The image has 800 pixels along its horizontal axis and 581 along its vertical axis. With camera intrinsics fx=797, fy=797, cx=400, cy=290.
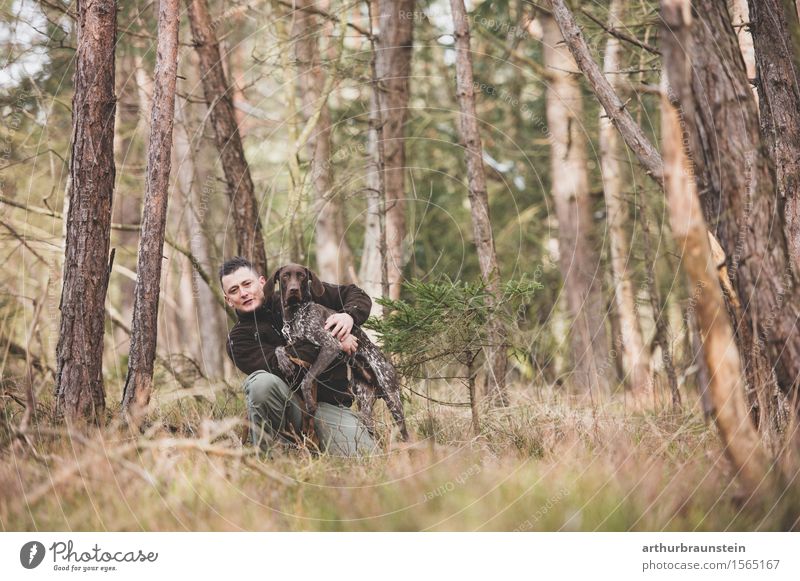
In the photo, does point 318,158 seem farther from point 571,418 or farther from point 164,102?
point 571,418

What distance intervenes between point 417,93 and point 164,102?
933cm

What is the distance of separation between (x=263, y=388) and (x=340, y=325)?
638 millimetres

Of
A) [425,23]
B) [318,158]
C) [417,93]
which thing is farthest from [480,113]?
[318,158]

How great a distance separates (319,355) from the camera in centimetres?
536

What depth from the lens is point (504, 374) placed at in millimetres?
7000

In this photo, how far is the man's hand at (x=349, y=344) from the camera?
522cm

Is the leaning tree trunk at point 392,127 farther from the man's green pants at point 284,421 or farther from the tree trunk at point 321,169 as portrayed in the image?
the man's green pants at point 284,421

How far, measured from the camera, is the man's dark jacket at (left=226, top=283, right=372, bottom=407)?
17.7 feet

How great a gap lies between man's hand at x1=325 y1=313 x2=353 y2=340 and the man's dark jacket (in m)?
0.13

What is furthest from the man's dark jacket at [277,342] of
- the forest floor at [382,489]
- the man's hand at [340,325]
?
the forest floor at [382,489]

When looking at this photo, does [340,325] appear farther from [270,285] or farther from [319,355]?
[270,285]

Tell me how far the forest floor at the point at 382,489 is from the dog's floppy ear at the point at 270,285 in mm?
1143
